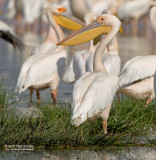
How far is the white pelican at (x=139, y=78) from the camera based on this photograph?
611cm

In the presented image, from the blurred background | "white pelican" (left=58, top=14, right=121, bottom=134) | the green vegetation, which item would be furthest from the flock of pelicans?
the blurred background

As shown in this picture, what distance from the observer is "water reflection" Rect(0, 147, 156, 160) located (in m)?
3.99

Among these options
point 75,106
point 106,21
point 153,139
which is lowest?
point 153,139

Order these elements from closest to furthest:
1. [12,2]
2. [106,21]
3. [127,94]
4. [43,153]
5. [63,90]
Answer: [43,153], [106,21], [127,94], [63,90], [12,2]

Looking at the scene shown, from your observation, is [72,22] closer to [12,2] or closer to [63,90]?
[63,90]

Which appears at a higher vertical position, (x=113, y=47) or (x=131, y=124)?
(x=113, y=47)

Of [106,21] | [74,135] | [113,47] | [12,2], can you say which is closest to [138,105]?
[106,21]

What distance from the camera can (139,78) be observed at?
612 centimetres

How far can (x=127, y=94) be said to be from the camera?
6199 millimetres

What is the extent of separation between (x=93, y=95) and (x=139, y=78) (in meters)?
1.60

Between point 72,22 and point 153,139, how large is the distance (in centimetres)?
355

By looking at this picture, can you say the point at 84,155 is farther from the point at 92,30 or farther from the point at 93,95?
the point at 92,30

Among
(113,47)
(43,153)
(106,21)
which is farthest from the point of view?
(113,47)

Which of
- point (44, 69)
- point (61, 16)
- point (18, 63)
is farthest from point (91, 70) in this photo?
point (18, 63)
